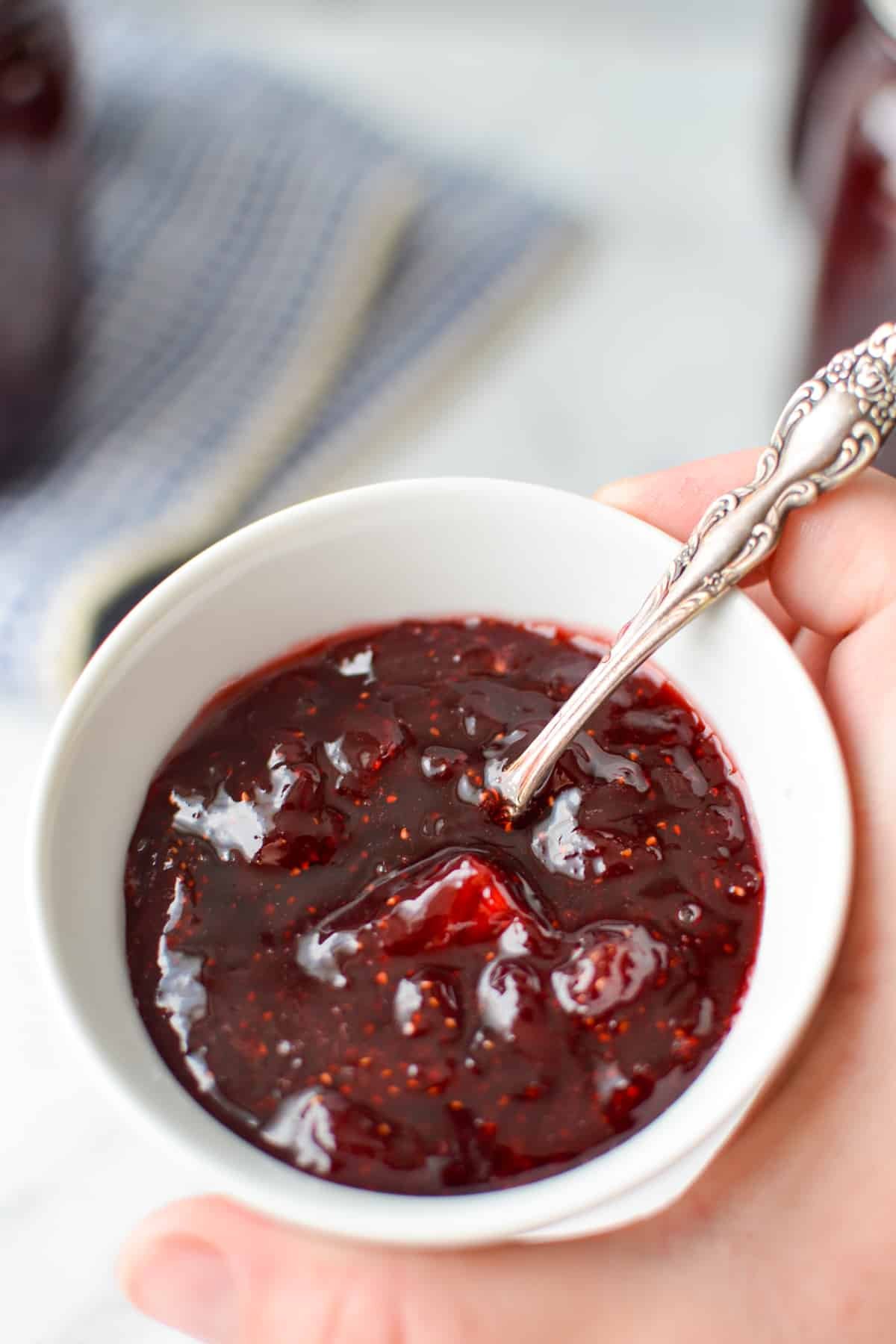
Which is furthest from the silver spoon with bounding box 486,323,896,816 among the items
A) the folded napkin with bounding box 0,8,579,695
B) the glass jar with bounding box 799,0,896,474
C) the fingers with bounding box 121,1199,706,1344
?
the folded napkin with bounding box 0,8,579,695

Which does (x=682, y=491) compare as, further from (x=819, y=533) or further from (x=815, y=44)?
(x=815, y=44)

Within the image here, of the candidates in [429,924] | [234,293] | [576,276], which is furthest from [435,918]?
[576,276]

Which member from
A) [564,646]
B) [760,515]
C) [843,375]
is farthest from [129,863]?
[843,375]

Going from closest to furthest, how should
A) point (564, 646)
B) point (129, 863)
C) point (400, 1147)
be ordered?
point (400, 1147)
point (129, 863)
point (564, 646)

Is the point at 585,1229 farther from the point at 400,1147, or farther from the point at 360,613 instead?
the point at 360,613

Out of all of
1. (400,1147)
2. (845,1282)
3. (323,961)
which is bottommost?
(845,1282)

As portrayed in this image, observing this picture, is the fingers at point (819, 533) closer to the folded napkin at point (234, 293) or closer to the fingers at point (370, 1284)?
the fingers at point (370, 1284)
